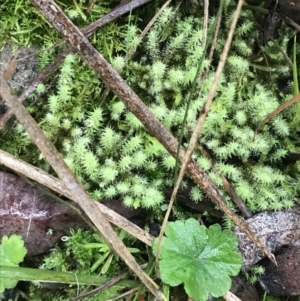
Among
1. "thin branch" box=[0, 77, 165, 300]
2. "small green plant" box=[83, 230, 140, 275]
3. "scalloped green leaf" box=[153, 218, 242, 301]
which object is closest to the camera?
"thin branch" box=[0, 77, 165, 300]

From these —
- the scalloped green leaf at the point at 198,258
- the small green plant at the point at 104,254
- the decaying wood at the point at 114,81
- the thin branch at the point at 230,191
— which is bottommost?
the small green plant at the point at 104,254

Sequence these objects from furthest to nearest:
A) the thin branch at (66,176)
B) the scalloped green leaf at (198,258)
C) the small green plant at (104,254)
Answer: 1. the small green plant at (104,254)
2. the scalloped green leaf at (198,258)
3. the thin branch at (66,176)

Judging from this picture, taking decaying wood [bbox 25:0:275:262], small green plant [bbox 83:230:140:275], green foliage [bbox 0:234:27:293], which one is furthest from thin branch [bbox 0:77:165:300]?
green foliage [bbox 0:234:27:293]

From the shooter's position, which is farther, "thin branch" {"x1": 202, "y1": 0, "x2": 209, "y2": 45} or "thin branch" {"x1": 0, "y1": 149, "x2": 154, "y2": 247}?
"thin branch" {"x1": 202, "y1": 0, "x2": 209, "y2": 45}

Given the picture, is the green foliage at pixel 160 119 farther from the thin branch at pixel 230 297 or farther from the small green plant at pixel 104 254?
the thin branch at pixel 230 297

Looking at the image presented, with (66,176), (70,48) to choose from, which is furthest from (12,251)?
(70,48)

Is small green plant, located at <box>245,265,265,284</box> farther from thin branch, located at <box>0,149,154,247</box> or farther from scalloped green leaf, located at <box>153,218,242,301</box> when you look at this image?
thin branch, located at <box>0,149,154,247</box>

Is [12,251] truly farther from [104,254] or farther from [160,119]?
[160,119]

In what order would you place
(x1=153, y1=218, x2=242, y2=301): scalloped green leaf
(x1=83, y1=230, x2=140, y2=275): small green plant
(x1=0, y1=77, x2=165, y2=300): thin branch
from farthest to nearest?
(x1=83, y1=230, x2=140, y2=275): small green plant → (x1=153, y1=218, x2=242, y2=301): scalloped green leaf → (x1=0, y1=77, x2=165, y2=300): thin branch

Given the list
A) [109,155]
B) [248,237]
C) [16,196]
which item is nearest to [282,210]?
[248,237]

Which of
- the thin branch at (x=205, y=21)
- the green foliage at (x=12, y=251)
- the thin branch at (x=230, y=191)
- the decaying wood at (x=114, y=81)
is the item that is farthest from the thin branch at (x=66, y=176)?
the thin branch at (x=205, y=21)
